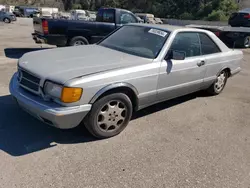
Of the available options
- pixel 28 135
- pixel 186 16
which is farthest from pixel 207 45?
pixel 186 16

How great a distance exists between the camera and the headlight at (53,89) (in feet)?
9.65

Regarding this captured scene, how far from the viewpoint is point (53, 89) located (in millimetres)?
2986

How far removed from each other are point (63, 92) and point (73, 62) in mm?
688

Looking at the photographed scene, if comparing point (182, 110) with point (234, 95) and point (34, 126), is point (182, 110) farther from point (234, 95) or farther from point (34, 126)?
point (34, 126)

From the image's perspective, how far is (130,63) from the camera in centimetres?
358

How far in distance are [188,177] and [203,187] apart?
20cm

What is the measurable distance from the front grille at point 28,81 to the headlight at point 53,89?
17 centimetres

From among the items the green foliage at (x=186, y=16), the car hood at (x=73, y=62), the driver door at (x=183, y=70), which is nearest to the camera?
the car hood at (x=73, y=62)

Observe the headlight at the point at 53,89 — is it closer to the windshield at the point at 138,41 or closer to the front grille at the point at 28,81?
the front grille at the point at 28,81

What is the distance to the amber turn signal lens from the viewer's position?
9.51 feet

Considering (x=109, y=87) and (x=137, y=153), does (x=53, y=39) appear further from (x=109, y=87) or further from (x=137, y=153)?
(x=137, y=153)

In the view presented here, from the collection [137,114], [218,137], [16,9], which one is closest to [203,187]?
[218,137]

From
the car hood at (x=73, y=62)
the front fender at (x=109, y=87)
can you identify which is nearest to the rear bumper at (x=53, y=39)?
the car hood at (x=73, y=62)

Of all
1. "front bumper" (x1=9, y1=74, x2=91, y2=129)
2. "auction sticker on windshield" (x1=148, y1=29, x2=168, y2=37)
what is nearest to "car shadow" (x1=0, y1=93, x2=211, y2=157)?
"front bumper" (x1=9, y1=74, x2=91, y2=129)
